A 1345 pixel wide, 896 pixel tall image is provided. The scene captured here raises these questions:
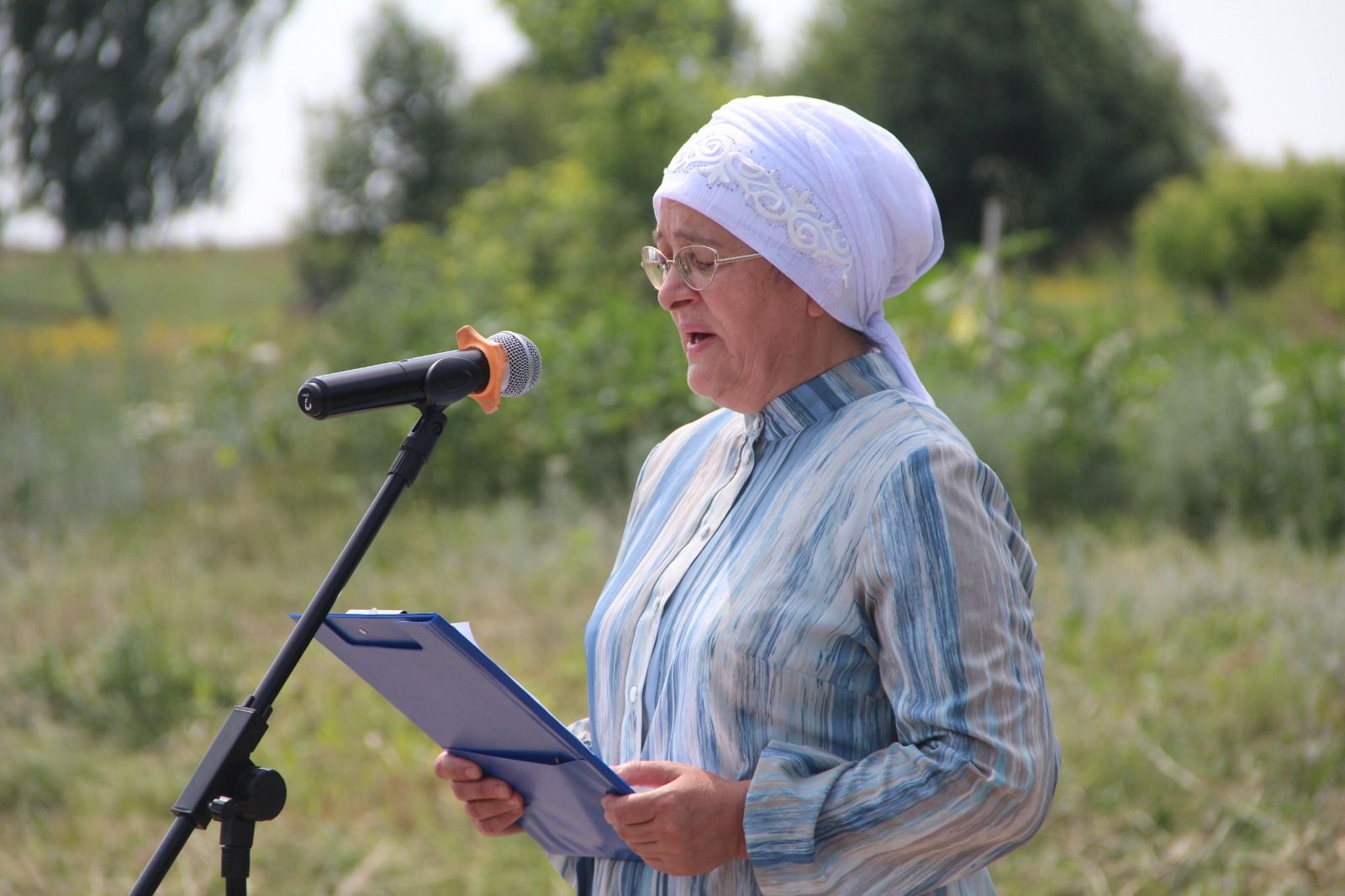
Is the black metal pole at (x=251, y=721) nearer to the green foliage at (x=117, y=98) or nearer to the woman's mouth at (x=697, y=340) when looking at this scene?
the woman's mouth at (x=697, y=340)

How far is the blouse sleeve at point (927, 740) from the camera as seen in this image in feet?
5.20

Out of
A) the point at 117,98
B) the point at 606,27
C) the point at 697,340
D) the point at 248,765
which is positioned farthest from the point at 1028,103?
the point at 248,765

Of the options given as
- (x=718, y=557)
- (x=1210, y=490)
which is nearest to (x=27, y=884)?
(x=718, y=557)

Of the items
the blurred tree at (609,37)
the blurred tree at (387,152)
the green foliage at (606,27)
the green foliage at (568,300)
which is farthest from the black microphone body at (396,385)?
the blurred tree at (387,152)

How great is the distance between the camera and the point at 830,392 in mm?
1891

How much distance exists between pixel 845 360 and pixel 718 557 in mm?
342

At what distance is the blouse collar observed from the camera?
74.2 inches

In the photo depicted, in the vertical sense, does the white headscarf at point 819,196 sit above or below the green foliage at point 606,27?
above


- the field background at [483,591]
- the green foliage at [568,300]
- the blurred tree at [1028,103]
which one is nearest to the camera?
the field background at [483,591]

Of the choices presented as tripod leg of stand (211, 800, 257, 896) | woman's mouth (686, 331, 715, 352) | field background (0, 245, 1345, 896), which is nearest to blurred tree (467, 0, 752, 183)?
field background (0, 245, 1345, 896)

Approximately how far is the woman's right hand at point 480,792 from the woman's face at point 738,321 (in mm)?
646

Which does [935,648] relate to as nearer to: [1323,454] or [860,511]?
[860,511]

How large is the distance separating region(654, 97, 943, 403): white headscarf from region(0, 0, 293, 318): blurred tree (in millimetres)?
15233

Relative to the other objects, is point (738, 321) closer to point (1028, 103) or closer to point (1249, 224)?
point (1249, 224)
